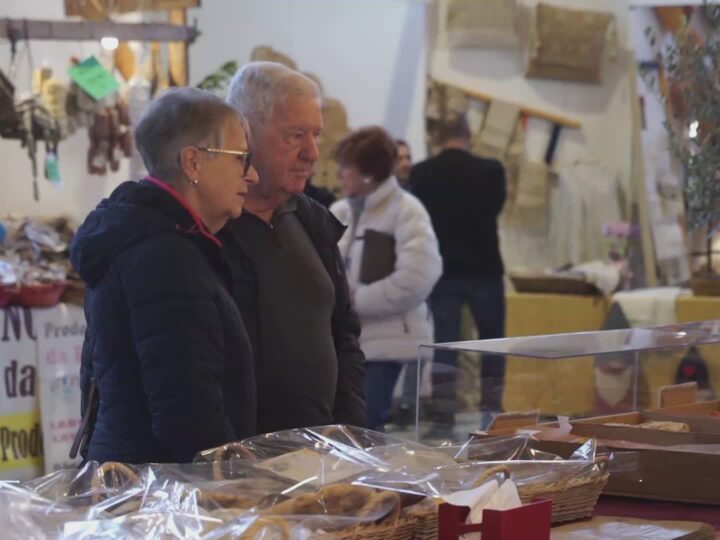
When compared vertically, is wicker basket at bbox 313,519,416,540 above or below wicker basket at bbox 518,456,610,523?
above

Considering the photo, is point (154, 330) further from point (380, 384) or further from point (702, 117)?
point (380, 384)

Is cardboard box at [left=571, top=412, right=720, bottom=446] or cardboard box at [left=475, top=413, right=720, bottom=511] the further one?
cardboard box at [left=571, top=412, right=720, bottom=446]

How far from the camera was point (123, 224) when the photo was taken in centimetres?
237

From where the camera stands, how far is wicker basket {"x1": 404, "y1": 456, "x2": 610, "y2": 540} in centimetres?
187

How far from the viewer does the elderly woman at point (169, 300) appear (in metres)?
2.32

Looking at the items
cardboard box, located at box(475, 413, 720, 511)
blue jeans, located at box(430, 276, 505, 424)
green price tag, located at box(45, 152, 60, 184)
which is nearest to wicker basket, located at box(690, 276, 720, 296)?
blue jeans, located at box(430, 276, 505, 424)

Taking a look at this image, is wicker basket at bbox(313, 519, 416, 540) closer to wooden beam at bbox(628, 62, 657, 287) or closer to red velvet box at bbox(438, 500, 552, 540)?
red velvet box at bbox(438, 500, 552, 540)

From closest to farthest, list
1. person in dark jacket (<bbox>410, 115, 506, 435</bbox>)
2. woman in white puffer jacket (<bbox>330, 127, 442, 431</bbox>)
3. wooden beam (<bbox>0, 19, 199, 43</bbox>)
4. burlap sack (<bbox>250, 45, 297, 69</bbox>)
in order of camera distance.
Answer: woman in white puffer jacket (<bbox>330, 127, 442, 431</bbox>) → wooden beam (<bbox>0, 19, 199, 43</bbox>) → person in dark jacket (<bbox>410, 115, 506, 435</bbox>) → burlap sack (<bbox>250, 45, 297, 69</bbox>)

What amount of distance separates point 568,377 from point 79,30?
10.8 feet

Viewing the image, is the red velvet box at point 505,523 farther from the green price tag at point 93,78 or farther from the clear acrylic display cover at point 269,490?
the green price tag at point 93,78

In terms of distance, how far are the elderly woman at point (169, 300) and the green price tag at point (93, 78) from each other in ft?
11.5

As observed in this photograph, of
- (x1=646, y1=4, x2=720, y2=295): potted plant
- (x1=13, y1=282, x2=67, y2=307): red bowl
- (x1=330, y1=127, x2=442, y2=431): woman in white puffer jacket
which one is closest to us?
(x1=646, y1=4, x2=720, y2=295): potted plant

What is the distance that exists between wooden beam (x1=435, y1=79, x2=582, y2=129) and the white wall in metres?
0.40

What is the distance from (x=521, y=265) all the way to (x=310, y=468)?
706 centimetres
